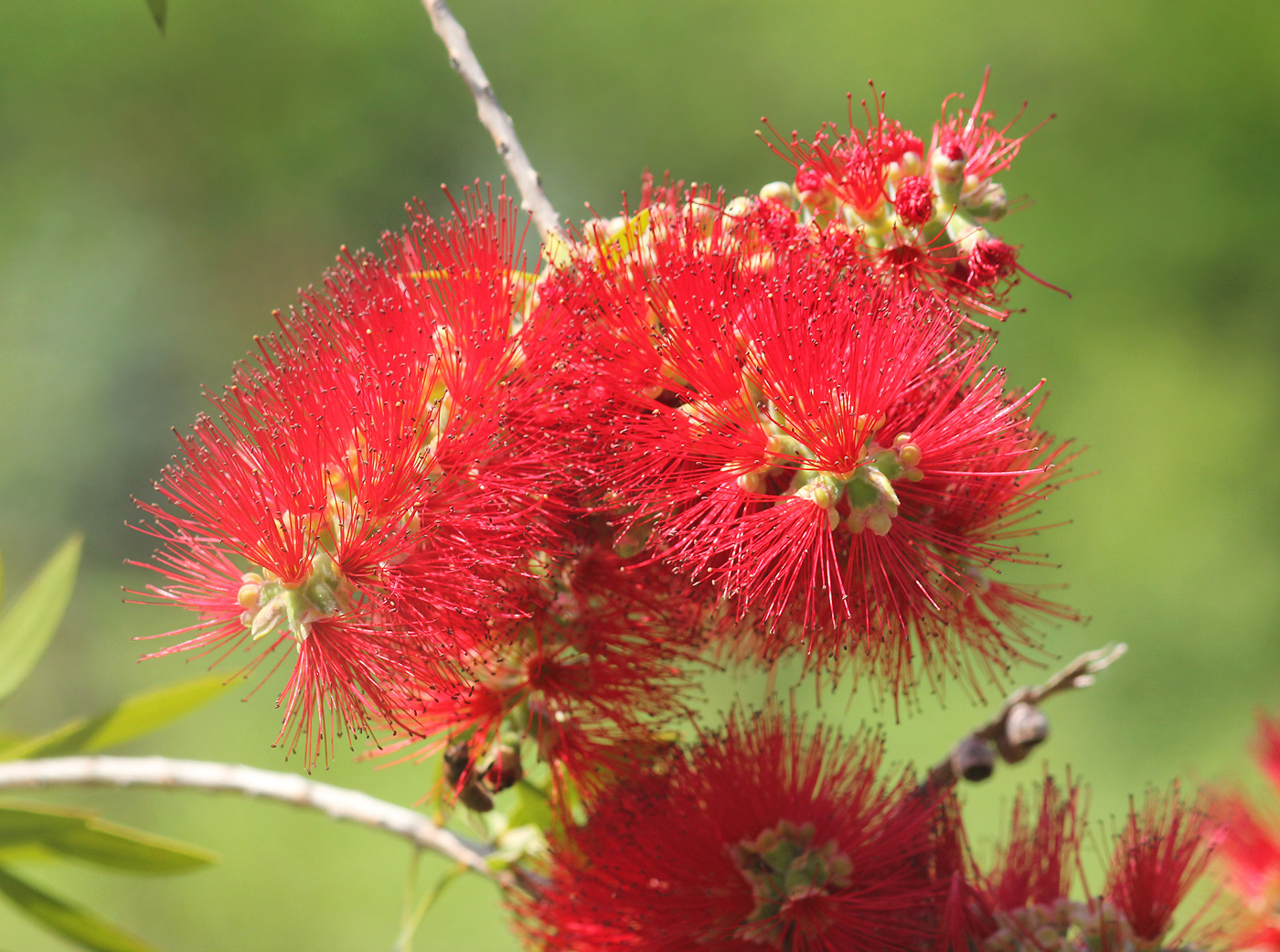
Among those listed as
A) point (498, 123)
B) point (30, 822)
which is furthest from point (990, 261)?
point (30, 822)

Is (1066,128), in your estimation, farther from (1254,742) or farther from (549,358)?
(549,358)

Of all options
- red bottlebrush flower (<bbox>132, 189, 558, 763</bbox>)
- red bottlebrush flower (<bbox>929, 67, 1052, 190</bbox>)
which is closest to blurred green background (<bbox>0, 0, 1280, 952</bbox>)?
red bottlebrush flower (<bbox>929, 67, 1052, 190</bbox>)

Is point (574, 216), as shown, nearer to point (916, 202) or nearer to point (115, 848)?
point (115, 848)

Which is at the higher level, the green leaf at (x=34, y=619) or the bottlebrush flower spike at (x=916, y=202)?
the bottlebrush flower spike at (x=916, y=202)

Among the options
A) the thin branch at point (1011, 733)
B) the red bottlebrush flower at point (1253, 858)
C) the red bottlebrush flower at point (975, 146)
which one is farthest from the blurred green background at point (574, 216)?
the red bottlebrush flower at point (975, 146)

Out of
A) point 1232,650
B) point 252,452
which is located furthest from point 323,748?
point 1232,650

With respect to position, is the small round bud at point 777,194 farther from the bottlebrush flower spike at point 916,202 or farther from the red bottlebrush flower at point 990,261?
the red bottlebrush flower at point 990,261
